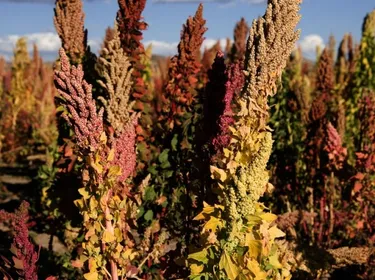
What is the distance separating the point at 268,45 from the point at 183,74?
81.9 inches

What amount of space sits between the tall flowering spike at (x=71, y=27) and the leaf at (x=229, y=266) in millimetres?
2904

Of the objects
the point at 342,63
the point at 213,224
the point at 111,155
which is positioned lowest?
the point at 213,224

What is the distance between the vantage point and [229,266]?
219cm

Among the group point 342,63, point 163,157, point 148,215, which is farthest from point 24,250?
point 342,63

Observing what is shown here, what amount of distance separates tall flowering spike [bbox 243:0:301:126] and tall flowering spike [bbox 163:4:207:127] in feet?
6.09

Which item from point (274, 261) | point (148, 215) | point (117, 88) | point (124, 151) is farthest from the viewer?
point (148, 215)

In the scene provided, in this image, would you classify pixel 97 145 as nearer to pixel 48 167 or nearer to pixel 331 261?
pixel 331 261

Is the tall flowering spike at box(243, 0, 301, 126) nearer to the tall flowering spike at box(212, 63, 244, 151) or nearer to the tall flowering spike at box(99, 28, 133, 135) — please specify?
the tall flowering spike at box(212, 63, 244, 151)

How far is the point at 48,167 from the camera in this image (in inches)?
243

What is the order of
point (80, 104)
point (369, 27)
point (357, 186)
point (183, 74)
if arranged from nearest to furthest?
point (80, 104)
point (183, 74)
point (357, 186)
point (369, 27)

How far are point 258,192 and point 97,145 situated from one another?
2.80 ft

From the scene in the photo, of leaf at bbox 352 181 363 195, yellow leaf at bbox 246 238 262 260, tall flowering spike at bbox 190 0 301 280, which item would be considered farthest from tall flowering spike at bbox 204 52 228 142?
leaf at bbox 352 181 363 195

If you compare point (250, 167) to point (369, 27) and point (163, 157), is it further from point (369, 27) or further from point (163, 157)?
point (369, 27)

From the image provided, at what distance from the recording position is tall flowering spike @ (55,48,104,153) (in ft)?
7.63
